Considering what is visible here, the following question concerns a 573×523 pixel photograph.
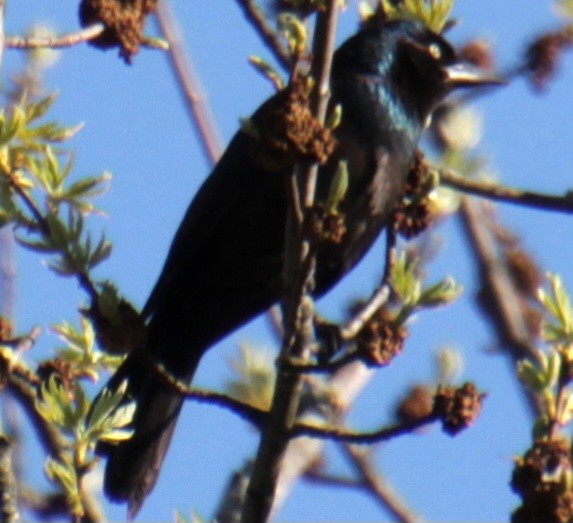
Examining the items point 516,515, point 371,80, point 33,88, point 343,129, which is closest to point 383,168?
point 343,129

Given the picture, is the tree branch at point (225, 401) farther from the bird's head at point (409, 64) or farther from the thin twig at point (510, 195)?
the bird's head at point (409, 64)

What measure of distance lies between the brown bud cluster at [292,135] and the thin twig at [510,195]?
1.08m

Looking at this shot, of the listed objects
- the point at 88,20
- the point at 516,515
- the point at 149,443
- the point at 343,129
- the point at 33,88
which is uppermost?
the point at 33,88

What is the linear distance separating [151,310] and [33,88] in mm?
896

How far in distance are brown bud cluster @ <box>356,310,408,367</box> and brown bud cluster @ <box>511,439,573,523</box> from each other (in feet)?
1.20

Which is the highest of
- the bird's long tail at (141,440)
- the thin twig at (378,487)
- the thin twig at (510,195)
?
the thin twig at (510,195)

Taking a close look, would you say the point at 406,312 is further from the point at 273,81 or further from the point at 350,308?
the point at 350,308

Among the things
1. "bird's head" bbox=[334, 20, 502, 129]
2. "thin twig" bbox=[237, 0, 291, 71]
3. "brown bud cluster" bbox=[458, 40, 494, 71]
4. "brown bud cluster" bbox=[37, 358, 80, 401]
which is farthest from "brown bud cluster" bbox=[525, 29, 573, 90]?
"brown bud cluster" bbox=[37, 358, 80, 401]

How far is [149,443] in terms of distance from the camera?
4168 millimetres

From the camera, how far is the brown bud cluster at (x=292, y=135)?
7.36 ft

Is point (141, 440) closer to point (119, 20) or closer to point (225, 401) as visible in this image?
point (225, 401)

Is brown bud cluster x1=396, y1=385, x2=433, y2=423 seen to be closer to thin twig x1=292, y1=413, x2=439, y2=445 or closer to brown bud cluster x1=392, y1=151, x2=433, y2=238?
brown bud cluster x1=392, y1=151, x2=433, y2=238

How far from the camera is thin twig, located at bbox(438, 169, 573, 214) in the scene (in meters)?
3.22

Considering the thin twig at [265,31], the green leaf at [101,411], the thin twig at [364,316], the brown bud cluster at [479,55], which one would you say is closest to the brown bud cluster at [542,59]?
the brown bud cluster at [479,55]
